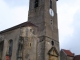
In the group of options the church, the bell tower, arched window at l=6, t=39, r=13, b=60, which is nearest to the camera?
the church

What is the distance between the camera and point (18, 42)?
27984 millimetres

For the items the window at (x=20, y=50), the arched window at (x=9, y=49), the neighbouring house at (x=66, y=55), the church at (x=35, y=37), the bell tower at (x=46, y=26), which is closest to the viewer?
the window at (x=20, y=50)

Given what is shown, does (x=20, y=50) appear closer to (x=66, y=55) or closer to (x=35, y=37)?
(x=35, y=37)

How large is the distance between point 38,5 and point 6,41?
9417 mm

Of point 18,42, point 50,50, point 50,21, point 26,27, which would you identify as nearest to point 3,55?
point 18,42

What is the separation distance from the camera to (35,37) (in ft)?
96.2

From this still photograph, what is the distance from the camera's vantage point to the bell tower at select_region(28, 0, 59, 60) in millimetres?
Result: 28531

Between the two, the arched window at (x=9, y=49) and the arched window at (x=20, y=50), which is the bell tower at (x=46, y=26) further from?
the arched window at (x=9, y=49)

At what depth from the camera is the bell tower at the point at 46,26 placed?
93.6ft

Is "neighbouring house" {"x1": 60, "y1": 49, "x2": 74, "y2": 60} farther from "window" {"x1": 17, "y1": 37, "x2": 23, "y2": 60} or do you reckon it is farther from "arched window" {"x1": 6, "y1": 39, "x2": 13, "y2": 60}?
"window" {"x1": 17, "y1": 37, "x2": 23, "y2": 60}

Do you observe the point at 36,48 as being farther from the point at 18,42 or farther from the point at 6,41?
the point at 6,41

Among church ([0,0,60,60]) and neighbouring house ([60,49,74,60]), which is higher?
church ([0,0,60,60])

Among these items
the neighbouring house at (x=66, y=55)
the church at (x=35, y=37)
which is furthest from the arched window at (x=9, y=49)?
the neighbouring house at (x=66, y=55)

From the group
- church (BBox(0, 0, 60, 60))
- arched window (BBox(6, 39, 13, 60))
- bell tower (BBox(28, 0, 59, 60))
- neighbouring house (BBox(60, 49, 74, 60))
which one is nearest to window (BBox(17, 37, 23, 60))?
church (BBox(0, 0, 60, 60))
